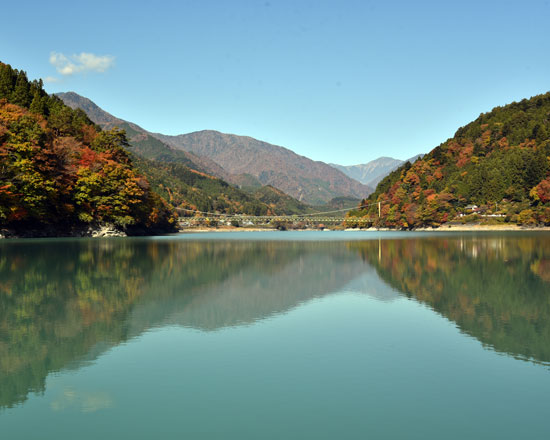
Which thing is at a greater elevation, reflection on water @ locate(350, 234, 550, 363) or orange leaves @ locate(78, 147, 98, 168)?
orange leaves @ locate(78, 147, 98, 168)

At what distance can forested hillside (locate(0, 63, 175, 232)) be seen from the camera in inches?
2328

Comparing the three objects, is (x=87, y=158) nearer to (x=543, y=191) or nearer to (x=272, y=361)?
(x=272, y=361)

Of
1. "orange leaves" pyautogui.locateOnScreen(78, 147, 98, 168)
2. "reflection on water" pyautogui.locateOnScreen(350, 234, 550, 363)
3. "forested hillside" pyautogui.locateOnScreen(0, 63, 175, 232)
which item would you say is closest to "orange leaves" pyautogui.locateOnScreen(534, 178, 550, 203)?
"reflection on water" pyautogui.locateOnScreen(350, 234, 550, 363)

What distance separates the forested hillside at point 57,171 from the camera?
59125 mm

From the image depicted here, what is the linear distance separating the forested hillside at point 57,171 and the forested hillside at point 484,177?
8438 cm

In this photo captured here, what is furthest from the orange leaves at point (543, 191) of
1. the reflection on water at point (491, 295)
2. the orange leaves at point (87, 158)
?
the orange leaves at point (87, 158)

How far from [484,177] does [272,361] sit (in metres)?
141

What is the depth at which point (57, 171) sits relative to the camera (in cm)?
6894

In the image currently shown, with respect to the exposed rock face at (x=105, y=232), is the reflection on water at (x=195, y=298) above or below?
below

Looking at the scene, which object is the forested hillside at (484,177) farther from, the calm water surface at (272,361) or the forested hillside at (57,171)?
the calm water surface at (272,361)

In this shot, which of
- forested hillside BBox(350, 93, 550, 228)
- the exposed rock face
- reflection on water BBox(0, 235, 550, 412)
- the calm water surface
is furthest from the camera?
forested hillside BBox(350, 93, 550, 228)

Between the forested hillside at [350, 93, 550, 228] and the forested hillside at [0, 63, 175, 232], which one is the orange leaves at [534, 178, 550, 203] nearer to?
the forested hillside at [350, 93, 550, 228]

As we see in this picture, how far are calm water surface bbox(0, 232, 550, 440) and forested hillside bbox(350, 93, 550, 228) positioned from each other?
360 feet

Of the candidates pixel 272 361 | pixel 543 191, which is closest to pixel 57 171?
pixel 272 361
